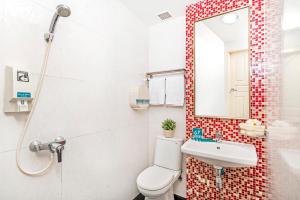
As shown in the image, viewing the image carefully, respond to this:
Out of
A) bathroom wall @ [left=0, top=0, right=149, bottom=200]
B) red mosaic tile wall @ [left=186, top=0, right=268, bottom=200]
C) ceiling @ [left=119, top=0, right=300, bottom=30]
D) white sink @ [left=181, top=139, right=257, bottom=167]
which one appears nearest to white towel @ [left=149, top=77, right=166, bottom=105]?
bathroom wall @ [left=0, top=0, right=149, bottom=200]

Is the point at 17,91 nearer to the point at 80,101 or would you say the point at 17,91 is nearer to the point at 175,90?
the point at 80,101

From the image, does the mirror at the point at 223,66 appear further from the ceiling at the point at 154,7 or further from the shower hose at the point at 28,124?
the shower hose at the point at 28,124

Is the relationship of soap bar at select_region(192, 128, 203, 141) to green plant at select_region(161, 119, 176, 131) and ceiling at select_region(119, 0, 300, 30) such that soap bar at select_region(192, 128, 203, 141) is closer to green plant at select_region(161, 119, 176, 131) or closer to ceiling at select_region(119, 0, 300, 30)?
green plant at select_region(161, 119, 176, 131)

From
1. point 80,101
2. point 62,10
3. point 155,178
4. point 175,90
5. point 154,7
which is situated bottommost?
point 155,178

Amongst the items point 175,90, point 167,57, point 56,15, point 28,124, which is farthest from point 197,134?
point 56,15

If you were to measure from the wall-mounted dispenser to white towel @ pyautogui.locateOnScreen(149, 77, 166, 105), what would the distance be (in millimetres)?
1286

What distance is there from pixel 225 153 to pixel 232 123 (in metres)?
0.29

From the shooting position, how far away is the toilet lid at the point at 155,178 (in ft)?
4.58

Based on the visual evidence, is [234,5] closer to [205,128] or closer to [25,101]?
[205,128]

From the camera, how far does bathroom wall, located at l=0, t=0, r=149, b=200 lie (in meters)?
0.87

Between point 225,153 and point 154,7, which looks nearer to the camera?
point 225,153

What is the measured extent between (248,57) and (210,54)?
344mm

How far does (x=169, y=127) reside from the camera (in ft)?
5.88

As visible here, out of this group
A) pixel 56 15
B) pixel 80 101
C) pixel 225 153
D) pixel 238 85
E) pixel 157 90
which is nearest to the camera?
pixel 56 15
